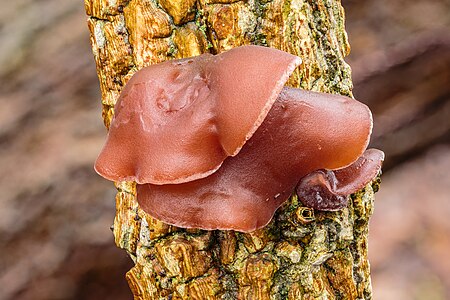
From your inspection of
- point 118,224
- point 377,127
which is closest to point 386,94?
point 377,127

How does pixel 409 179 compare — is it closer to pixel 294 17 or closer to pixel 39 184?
pixel 39 184

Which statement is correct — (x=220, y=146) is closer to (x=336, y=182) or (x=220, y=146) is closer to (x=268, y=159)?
(x=268, y=159)

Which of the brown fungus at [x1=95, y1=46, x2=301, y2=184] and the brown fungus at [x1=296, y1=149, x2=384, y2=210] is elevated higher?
the brown fungus at [x1=95, y1=46, x2=301, y2=184]

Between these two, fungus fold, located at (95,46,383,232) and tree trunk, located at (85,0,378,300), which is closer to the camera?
fungus fold, located at (95,46,383,232)

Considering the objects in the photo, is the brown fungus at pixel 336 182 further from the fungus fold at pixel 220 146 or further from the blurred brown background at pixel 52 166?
the blurred brown background at pixel 52 166

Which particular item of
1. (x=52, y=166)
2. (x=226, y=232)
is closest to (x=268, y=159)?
(x=226, y=232)

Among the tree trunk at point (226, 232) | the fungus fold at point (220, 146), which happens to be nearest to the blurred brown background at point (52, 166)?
the tree trunk at point (226, 232)

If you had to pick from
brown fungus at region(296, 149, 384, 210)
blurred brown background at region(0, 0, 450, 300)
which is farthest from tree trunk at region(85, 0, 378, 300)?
blurred brown background at region(0, 0, 450, 300)

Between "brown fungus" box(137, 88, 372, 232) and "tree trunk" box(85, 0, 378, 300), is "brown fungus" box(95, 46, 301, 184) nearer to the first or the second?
"brown fungus" box(137, 88, 372, 232)
